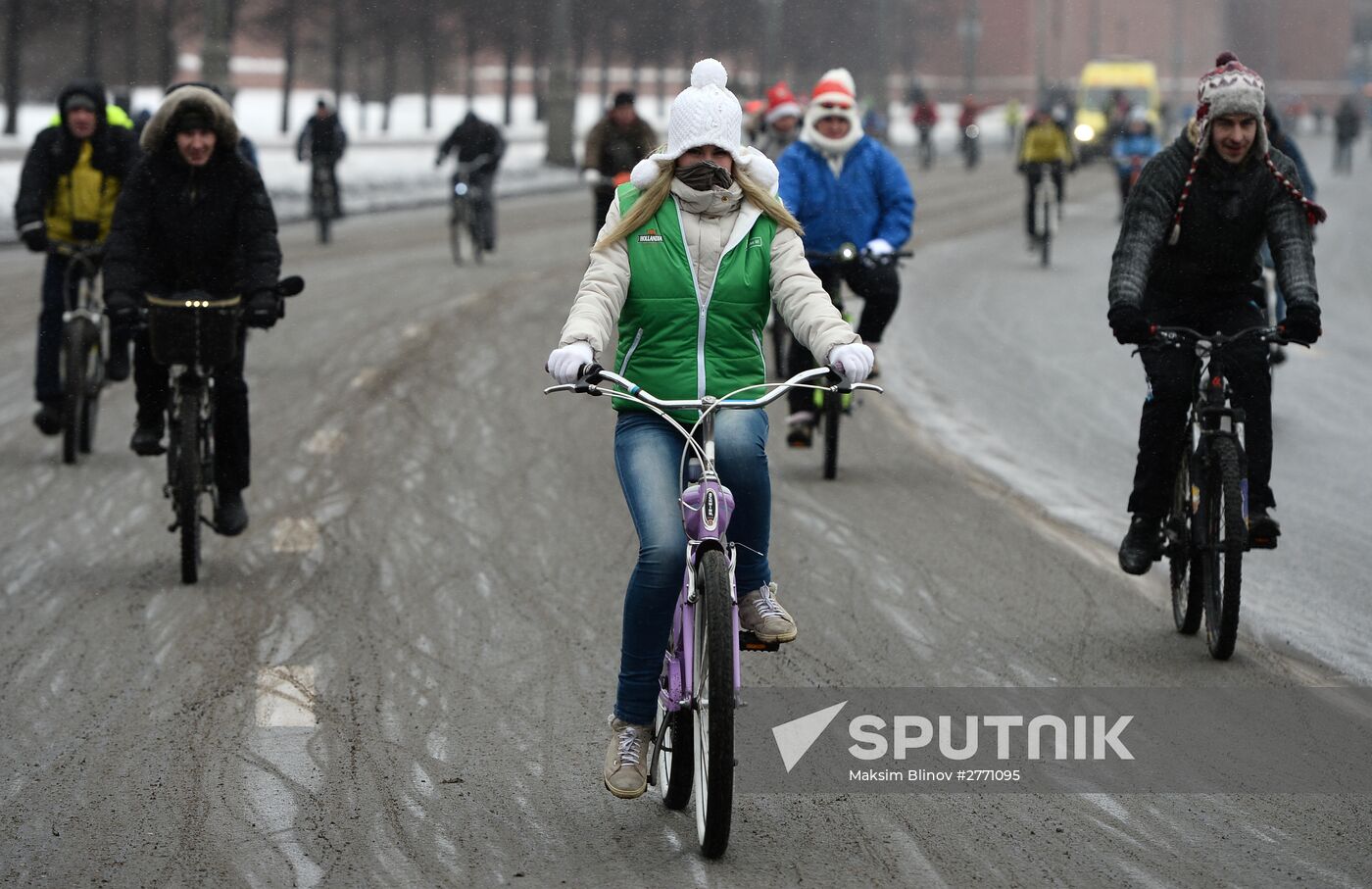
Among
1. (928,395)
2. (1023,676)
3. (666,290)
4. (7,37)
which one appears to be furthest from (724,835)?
(7,37)

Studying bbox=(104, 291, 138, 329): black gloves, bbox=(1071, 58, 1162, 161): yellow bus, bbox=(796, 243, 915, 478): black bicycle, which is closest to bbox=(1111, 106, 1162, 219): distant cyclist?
bbox=(796, 243, 915, 478): black bicycle

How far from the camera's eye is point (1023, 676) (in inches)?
272

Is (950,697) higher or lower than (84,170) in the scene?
lower

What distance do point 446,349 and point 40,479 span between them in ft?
17.5

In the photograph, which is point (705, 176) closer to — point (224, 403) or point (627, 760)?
point (627, 760)

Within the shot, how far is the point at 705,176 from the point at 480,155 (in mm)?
18886

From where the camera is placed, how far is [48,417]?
458 inches

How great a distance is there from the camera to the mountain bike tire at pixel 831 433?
10.8 metres

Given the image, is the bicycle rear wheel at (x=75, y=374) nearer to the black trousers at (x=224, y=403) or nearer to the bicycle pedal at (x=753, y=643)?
the black trousers at (x=224, y=403)

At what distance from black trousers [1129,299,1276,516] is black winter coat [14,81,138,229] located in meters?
5.72

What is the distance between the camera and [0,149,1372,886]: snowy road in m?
5.20

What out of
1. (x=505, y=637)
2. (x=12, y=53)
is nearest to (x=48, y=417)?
(x=505, y=637)

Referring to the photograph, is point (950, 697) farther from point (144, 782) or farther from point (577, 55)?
point (577, 55)

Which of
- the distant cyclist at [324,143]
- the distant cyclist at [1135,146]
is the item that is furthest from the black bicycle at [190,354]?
the distant cyclist at [1135,146]
